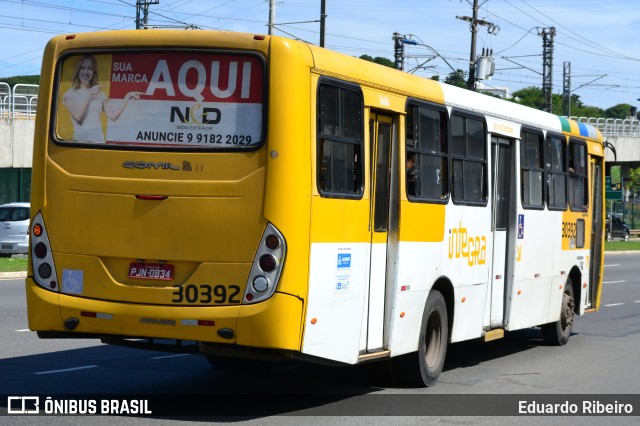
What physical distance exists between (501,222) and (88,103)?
20.0 feet

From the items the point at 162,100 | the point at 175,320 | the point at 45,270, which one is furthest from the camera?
the point at 45,270

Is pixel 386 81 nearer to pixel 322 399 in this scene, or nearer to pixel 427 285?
pixel 427 285

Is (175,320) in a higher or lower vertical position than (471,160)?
lower

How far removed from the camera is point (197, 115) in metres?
9.52

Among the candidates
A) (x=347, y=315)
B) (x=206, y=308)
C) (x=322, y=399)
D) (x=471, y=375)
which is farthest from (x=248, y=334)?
(x=471, y=375)

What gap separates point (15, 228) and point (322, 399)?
25.0m

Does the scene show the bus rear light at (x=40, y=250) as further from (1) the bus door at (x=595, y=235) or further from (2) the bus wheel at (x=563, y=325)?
(1) the bus door at (x=595, y=235)

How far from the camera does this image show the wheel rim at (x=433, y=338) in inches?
478

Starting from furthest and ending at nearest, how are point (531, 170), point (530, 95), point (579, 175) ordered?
point (530, 95) < point (579, 175) < point (531, 170)

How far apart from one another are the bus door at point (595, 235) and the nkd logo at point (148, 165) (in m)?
10.1

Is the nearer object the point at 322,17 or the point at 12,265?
the point at 12,265

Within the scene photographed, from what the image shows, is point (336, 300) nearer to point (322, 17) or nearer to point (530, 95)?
point (322, 17)

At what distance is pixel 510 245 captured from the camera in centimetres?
1446

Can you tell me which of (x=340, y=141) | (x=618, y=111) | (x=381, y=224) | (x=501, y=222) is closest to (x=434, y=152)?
(x=381, y=224)
